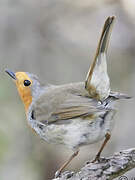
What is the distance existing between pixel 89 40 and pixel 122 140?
2.46m

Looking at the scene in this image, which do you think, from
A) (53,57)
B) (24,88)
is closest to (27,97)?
(24,88)

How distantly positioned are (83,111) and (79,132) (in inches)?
9.1

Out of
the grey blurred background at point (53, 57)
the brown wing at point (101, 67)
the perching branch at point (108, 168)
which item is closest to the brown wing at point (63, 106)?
the brown wing at point (101, 67)

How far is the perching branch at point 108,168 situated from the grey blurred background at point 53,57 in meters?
2.82

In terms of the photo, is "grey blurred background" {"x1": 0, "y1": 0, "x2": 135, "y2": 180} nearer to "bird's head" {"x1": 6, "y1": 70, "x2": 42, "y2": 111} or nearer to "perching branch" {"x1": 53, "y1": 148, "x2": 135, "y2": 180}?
"bird's head" {"x1": 6, "y1": 70, "x2": 42, "y2": 111}

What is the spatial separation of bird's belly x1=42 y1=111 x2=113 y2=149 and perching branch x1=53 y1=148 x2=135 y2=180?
0.92 feet

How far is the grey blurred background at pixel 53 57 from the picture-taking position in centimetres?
809

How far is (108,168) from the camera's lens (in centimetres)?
478

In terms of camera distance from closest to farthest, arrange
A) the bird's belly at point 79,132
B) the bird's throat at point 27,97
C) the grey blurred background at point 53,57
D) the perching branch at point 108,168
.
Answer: the perching branch at point 108,168 → the bird's belly at point 79,132 → the bird's throat at point 27,97 → the grey blurred background at point 53,57

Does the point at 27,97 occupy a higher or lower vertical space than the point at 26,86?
lower

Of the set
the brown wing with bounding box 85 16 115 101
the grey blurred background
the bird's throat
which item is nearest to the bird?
the brown wing with bounding box 85 16 115 101

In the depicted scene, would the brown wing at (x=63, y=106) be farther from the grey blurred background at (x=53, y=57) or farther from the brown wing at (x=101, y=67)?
the grey blurred background at (x=53, y=57)

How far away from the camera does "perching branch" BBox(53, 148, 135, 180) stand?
4695 mm

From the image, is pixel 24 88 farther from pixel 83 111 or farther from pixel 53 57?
pixel 53 57
